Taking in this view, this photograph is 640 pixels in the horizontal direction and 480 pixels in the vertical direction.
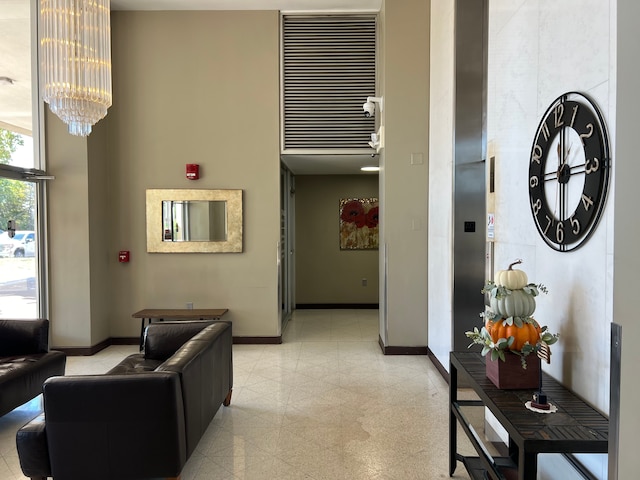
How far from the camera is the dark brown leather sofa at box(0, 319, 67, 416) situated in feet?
10.6

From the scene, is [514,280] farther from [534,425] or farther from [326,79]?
[326,79]

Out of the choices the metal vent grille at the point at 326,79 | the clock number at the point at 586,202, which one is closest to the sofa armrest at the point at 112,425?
the clock number at the point at 586,202

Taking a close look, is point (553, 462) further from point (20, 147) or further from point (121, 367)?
point (20, 147)

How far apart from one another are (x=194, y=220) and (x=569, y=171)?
4616 millimetres

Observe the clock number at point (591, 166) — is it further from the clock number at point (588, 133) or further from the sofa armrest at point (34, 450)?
the sofa armrest at point (34, 450)

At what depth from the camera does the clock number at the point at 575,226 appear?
6.30 ft

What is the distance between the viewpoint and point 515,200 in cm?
266

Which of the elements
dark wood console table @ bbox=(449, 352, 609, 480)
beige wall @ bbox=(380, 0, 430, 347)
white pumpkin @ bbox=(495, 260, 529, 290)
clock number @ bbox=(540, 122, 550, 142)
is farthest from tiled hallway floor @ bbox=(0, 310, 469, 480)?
clock number @ bbox=(540, 122, 550, 142)

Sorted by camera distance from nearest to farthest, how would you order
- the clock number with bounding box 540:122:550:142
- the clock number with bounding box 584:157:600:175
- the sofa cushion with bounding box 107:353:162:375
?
the clock number with bounding box 584:157:600:175 < the clock number with bounding box 540:122:550:142 < the sofa cushion with bounding box 107:353:162:375

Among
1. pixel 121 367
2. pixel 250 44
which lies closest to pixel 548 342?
pixel 121 367

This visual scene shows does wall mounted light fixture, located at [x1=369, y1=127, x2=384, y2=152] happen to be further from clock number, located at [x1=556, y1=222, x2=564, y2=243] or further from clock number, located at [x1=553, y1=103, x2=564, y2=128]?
clock number, located at [x1=556, y1=222, x2=564, y2=243]

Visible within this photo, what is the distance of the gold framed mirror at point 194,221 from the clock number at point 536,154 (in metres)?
3.93

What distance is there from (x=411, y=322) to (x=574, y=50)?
3.69 meters

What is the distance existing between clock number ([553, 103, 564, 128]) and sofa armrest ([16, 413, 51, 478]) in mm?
3117
